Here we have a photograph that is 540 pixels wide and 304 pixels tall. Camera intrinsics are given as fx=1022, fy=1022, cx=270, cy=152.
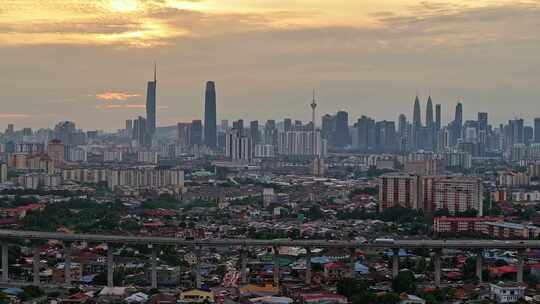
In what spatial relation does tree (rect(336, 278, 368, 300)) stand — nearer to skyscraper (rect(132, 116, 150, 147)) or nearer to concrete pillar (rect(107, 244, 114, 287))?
concrete pillar (rect(107, 244, 114, 287))

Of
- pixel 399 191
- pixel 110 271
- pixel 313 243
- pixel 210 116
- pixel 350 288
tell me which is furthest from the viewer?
pixel 210 116

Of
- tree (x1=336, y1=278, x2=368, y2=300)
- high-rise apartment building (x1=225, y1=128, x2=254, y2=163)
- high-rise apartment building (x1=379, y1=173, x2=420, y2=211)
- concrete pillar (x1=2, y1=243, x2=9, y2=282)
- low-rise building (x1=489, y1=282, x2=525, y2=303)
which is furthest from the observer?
high-rise apartment building (x1=225, y1=128, x2=254, y2=163)

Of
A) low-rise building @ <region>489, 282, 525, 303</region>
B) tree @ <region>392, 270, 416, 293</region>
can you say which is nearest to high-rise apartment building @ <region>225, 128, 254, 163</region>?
tree @ <region>392, 270, 416, 293</region>

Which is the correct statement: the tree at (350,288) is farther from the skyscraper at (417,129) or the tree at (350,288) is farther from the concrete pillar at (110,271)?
the skyscraper at (417,129)

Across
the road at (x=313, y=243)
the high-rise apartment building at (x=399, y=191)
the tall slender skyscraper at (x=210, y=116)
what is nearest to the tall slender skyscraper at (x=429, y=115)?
the tall slender skyscraper at (x=210, y=116)

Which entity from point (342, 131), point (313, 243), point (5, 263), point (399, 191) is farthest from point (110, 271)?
point (342, 131)

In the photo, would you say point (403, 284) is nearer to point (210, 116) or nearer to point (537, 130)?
point (210, 116)

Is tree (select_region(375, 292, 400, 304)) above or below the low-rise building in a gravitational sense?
above

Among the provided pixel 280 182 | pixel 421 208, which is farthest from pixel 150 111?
pixel 421 208

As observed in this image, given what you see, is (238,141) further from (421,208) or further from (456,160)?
(421,208)
